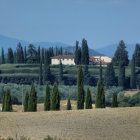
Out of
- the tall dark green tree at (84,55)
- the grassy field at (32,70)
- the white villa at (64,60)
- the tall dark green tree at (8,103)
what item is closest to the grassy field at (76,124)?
the tall dark green tree at (8,103)

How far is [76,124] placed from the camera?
27.7m

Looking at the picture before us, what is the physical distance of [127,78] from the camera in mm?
89125

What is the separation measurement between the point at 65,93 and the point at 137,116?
42582mm

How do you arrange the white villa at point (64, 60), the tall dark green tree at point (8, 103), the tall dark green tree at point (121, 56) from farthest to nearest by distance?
the white villa at point (64, 60) → the tall dark green tree at point (121, 56) → the tall dark green tree at point (8, 103)

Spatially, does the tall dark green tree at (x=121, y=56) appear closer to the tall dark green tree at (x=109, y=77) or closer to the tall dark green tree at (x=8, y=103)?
the tall dark green tree at (x=109, y=77)

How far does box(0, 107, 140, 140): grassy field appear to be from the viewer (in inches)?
945

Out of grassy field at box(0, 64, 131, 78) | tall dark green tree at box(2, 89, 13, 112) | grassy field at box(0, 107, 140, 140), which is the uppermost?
grassy field at box(0, 64, 131, 78)

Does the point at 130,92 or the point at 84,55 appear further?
the point at 84,55

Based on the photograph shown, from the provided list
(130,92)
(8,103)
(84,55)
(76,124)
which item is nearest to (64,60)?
(84,55)

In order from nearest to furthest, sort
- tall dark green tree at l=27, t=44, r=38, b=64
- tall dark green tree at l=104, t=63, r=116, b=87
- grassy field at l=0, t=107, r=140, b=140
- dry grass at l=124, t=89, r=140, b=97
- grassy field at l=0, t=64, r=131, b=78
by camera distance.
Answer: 1. grassy field at l=0, t=107, r=140, b=140
2. dry grass at l=124, t=89, r=140, b=97
3. tall dark green tree at l=104, t=63, r=116, b=87
4. grassy field at l=0, t=64, r=131, b=78
5. tall dark green tree at l=27, t=44, r=38, b=64

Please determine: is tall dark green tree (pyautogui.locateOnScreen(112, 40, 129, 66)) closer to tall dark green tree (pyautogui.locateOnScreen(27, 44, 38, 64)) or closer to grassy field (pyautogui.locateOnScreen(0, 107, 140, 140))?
tall dark green tree (pyautogui.locateOnScreen(27, 44, 38, 64))

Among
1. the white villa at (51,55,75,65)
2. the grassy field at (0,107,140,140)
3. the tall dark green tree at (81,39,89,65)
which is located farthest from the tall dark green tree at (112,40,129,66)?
the grassy field at (0,107,140,140)

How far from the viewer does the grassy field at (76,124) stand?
23995mm

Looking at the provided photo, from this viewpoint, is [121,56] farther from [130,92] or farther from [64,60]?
[64,60]
